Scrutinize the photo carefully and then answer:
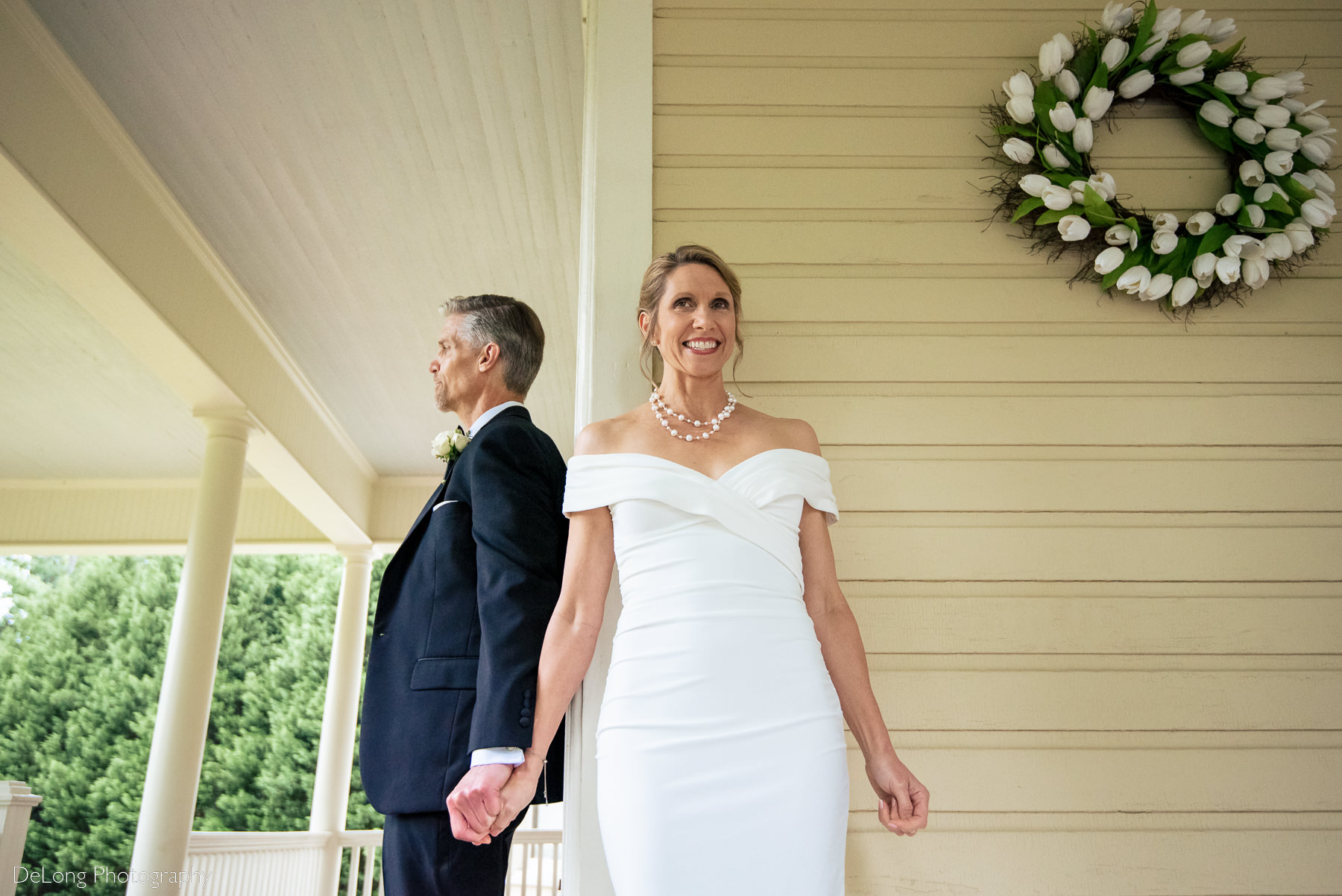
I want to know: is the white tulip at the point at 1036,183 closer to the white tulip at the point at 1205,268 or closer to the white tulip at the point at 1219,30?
the white tulip at the point at 1205,268

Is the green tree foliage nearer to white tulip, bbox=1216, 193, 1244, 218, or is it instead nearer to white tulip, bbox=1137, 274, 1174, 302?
white tulip, bbox=1137, 274, 1174, 302

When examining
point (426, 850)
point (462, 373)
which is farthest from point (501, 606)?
point (462, 373)

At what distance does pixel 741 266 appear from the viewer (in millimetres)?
2236

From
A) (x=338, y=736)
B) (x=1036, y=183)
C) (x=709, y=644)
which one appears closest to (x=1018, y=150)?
(x=1036, y=183)

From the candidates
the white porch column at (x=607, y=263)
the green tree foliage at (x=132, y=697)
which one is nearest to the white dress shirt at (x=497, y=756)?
the white porch column at (x=607, y=263)

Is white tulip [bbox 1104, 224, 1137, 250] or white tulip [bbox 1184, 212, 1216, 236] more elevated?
white tulip [bbox 1184, 212, 1216, 236]

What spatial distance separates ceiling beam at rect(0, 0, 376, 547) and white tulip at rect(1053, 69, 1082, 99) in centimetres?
345

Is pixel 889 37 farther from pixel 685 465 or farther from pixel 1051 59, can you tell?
pixel 685 465

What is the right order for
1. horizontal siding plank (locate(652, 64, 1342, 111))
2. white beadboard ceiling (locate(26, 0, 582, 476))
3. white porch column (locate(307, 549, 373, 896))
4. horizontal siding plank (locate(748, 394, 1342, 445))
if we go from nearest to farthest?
horizontal siding plank (locate(748, 394, 1342, 445)) < horizontal siding plank (locate(652, 64, 1342, 111)) < white beadboard ceiling (locate(26, 0, 582, 476)) < white porch column (locate(307, 549, 373, 896))

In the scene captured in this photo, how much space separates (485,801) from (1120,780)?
1312mm

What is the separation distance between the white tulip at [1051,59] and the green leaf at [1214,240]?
0.53 meters

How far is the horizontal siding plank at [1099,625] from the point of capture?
2.03 m

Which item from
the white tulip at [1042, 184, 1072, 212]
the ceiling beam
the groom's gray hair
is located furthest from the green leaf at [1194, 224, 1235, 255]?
the ceiling beam

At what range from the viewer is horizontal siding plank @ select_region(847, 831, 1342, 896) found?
1884 mm
